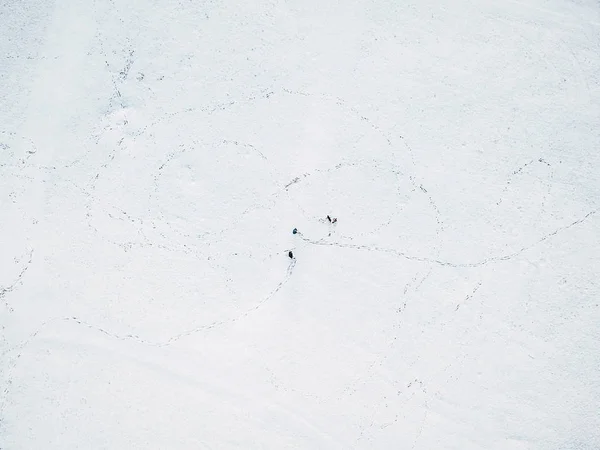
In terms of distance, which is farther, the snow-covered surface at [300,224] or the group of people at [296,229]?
the group of people at [296,229]

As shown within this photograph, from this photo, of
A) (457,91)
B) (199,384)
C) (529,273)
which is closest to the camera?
(199,384)

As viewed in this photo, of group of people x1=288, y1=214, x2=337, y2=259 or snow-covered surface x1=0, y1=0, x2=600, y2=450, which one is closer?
snow-covered surface x1=0, y1=0, x2=600, y2=450

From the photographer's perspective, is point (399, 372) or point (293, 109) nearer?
point (399, 372)

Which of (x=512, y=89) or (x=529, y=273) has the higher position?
(x=512, y=89)

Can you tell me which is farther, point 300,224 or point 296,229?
point 300,224

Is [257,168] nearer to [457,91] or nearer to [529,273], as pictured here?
[457,91]

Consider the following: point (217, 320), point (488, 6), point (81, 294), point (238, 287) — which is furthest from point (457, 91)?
point (81, 294)

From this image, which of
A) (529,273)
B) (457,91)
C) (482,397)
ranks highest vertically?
(457,91)

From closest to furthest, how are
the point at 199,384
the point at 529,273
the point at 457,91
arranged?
the point at 199,384 → the point at 529,273 → the point at 457,91
